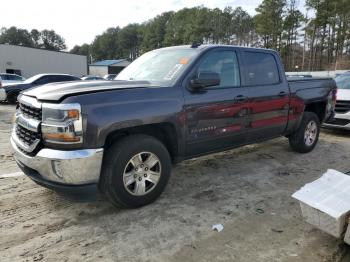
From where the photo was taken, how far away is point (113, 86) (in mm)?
3553

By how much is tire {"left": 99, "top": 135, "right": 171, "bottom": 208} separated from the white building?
39.5 meters

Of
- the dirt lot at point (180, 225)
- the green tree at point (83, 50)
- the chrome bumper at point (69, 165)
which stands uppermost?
the green tree at point (83, 50)

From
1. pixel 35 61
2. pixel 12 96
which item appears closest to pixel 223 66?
pixel 12 96

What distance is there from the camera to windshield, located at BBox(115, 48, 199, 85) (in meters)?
4.05

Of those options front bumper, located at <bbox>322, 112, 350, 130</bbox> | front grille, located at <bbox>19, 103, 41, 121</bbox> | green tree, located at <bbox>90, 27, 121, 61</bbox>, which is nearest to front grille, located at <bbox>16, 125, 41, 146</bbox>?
front grille, located at <bbox>19, 103, 41, 121</bbox>

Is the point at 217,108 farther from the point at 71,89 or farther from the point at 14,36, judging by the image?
the point at 14,36

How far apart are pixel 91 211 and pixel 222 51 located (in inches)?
104

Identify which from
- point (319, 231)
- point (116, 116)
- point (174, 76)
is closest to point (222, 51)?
point (174, 76)

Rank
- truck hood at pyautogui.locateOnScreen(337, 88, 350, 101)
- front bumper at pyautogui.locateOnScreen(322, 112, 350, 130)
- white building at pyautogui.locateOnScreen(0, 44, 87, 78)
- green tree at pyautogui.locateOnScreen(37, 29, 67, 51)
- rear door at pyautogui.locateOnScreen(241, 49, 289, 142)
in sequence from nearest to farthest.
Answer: rear door at pyautogui.locateOnScreen(241, 49, 289, 142) < front bumper at pyautogui.locateOnScreen(322, 112, 350, 130) < truck hood at pyautogui.locateOnScreen(337, 88, 350, 101) < white building at pyautogui.locateOnScreen(0, 44, 87, 78) < green tree at pyautogui.locateOnScreen(37, 29, 67, 51)

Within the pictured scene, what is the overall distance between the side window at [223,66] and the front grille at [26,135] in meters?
2.06

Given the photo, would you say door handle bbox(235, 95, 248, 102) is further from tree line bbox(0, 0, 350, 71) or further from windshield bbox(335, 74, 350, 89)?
tree line bbox(0, 0, 350, 71)

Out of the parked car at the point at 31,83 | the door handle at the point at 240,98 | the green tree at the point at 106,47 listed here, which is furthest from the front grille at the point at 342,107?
the green tree at the point at 106,47

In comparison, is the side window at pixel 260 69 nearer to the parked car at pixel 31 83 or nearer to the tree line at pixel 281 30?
the parked car at pixel 31 83

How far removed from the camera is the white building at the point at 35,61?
38.0 m
